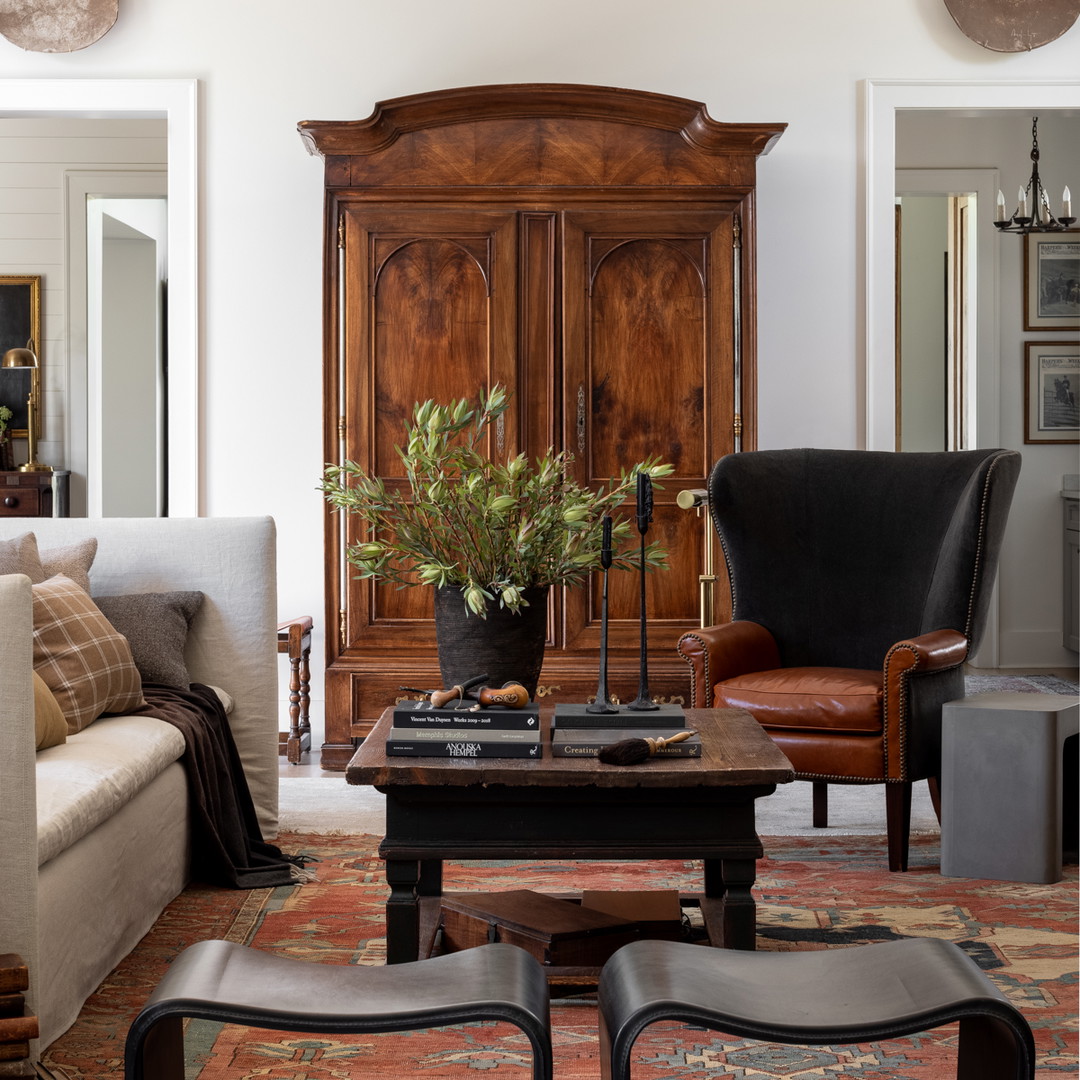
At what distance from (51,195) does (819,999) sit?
6.47 m

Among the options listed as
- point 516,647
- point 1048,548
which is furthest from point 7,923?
point 1048,548

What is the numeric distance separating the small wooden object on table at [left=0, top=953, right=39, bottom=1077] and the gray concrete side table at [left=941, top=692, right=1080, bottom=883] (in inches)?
84.4

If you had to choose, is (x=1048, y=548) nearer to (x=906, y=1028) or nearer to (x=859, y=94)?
(x=859, y=94)

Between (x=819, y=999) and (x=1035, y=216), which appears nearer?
(x=819, y=999)

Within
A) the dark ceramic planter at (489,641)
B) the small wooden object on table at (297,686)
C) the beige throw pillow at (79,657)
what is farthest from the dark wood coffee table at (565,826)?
the small wooden object on table at (297,686)

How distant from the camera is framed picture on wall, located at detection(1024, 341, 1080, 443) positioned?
6578 millimetres

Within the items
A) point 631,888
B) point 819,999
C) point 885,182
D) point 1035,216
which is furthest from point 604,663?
point 1035,216

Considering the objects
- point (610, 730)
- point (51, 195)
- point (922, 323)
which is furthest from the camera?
point (922, 323)

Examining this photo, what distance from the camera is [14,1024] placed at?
187 centimetres

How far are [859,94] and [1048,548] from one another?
2779 mm

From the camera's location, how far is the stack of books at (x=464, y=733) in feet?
7.30

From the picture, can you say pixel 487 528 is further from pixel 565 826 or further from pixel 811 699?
pixel 811 699

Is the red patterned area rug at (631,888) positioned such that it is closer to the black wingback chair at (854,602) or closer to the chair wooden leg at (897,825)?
the chair wooden leg at (897,825)

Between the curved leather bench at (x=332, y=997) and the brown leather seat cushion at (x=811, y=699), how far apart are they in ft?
6.08
